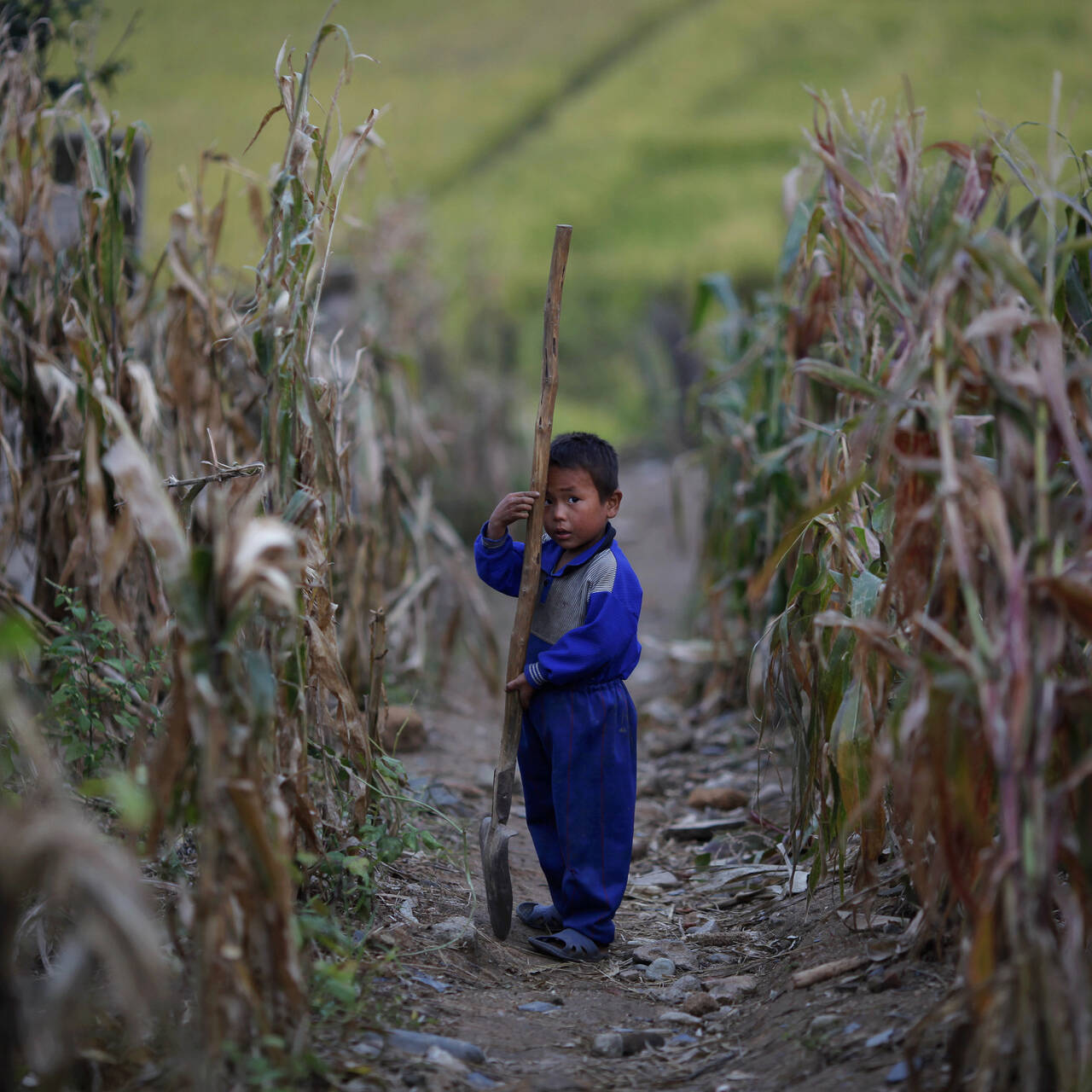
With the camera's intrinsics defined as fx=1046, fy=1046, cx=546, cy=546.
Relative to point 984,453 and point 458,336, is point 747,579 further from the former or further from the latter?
point 458,336

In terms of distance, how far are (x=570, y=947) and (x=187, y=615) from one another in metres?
1.31

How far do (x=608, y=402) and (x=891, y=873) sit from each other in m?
11.4

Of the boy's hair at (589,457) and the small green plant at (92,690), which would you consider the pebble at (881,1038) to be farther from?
the small green plant at (92,690)

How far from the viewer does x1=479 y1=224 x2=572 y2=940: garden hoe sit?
7.40 ft

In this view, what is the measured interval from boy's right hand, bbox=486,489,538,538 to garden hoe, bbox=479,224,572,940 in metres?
0.02

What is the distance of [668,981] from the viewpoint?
2.21 meters

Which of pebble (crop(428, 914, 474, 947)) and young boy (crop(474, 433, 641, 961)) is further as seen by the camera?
young boy (crop(474, 433, 641, 961))

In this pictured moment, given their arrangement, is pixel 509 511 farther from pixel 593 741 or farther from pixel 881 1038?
pixel 881 1038

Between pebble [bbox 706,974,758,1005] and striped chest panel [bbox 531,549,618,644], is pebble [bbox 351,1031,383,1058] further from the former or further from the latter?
striped chest panel [bbox 531,549,618,644]

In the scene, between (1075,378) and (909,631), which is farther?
(909,631)

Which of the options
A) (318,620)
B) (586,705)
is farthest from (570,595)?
(318,620)

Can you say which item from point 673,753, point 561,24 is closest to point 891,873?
point 673,753

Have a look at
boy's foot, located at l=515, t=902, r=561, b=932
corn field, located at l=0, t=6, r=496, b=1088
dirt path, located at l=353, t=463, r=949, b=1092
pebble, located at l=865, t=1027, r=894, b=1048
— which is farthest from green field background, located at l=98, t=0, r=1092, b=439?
pebble, located at l=865, t=1027, r=894, b=1048

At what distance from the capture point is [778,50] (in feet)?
52.0
